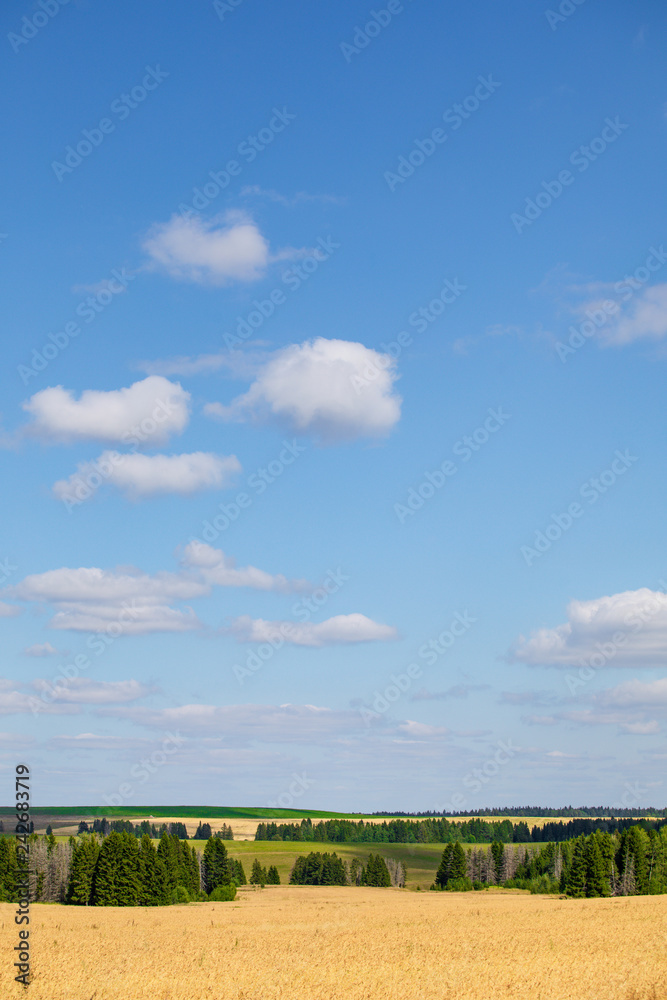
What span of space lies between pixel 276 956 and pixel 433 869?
491ft

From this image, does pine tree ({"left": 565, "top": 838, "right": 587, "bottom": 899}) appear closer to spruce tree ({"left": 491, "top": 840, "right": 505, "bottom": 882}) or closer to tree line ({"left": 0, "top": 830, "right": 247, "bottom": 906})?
tree line ({"left": 0, "top": 830, "right": 247, "bottom": 906})

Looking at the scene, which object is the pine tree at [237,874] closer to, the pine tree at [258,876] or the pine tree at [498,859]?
the pine tree at [258,876]

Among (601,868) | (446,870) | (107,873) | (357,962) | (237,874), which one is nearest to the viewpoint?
(357,962)

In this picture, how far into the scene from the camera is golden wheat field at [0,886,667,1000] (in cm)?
2586

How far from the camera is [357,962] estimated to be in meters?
30.3

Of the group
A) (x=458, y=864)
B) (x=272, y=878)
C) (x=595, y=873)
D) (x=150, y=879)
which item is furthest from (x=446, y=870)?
(x=150, y=879)

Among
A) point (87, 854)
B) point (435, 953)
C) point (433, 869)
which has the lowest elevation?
point (433, 869)

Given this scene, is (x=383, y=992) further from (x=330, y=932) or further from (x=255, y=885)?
(x=255, y=885)

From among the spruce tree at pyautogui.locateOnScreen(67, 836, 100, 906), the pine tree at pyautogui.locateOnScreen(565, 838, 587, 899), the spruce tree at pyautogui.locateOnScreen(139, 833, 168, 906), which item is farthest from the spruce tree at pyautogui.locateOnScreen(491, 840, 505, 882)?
the spruce tree at pyautogui.locateOnScreen(67, 836, 100, 906)

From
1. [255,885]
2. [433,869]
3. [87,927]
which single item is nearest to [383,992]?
[87,927]

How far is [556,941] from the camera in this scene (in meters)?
36.3

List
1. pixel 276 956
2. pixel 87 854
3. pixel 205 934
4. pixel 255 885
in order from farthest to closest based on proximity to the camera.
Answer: pixel 255 885 → pixel 87 854 → pixel 205 934 → pixel 276 956

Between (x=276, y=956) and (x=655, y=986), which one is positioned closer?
(x=655, y=986)

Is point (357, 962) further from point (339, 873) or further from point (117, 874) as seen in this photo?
point (339, 873)
